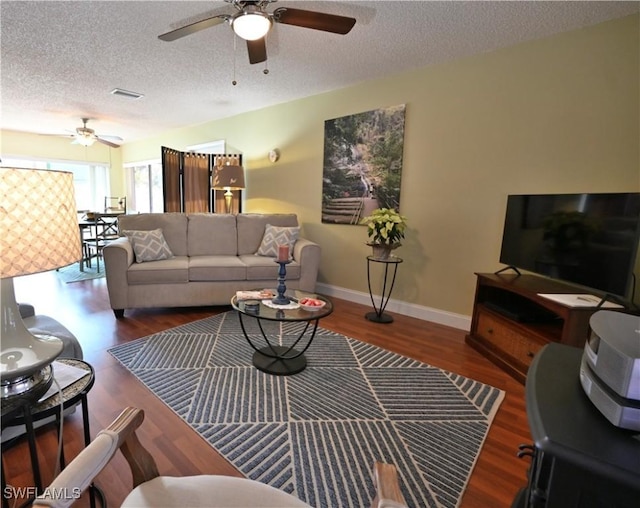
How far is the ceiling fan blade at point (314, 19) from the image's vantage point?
1.83 metres

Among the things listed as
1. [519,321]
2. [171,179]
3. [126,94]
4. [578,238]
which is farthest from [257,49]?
[171,179]

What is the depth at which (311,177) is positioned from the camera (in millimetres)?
4055

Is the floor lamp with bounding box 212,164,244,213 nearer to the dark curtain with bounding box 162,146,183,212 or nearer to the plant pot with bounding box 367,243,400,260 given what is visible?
the dark curtain with bounding box 162,146,183,212

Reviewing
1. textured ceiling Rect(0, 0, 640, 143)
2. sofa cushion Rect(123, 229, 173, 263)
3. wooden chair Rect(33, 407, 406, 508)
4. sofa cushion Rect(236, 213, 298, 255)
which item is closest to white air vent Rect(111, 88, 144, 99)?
textured ceiling Rect(0, 0, 640, 143)

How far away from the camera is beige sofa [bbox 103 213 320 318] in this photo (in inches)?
118

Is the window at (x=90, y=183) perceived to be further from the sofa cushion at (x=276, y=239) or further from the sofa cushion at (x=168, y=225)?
the sofa cushion at (x=276, y=239)

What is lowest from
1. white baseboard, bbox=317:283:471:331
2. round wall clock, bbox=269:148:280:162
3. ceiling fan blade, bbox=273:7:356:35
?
white baseboard, bbox=317:283:471:331

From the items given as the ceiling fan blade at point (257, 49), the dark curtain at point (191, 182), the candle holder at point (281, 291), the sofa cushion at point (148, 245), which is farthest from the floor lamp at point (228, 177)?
the candle holder at point (281, 291)

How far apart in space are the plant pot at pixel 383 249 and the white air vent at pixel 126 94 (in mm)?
3516

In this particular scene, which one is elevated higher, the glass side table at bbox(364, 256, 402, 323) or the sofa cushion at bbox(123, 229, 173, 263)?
the sofa cushion at bbox(123, 229, 173, 263)

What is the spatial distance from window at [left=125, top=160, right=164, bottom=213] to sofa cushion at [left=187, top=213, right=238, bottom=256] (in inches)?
145

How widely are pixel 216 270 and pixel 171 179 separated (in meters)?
2.35

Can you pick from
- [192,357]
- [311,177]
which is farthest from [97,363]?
[311,177]

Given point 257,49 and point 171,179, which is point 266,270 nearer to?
point 257,49
